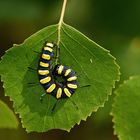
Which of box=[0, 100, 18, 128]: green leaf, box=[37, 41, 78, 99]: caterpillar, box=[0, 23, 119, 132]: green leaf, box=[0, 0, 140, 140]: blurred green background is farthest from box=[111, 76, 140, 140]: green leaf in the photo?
box=[0, 0, 140, 140]: blurred green background

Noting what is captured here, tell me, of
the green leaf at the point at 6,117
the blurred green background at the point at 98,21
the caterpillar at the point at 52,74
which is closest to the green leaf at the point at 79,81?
the caterpillar at the point at 52,74

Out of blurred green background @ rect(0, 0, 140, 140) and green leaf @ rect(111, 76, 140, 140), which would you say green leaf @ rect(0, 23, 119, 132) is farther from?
blurred green background @ rect(0, 0, 140, 140)

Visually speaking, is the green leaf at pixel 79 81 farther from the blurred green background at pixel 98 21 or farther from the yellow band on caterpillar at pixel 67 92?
the blurred green background at pixel 98 21

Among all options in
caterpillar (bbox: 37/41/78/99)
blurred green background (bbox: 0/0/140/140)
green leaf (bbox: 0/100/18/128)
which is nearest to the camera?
caterpillar (bbox: 37/41/78/99)

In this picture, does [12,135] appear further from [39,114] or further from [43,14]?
[39,114]

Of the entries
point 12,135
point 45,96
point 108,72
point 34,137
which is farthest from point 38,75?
point 34,137

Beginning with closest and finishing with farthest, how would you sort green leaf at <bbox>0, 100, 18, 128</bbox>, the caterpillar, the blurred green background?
the caterpillar
green leaf at <bbox>0, 100, 18, 128</bbox>
the blurred green background

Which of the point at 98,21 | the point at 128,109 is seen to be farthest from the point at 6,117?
the point at 98,21
